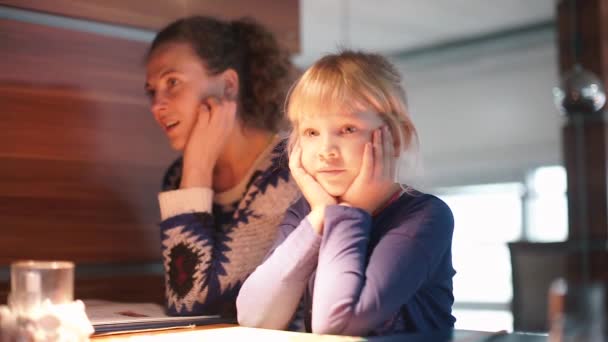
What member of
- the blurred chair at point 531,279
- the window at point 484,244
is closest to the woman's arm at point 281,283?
the blurred chair at point 531,279

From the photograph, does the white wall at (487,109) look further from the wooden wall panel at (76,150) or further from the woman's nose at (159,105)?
the woman's nose at (159,105)

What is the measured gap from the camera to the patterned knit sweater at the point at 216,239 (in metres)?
1.33

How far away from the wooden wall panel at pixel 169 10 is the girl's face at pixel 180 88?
0.15 m

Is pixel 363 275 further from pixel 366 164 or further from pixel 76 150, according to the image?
pixel 76 150

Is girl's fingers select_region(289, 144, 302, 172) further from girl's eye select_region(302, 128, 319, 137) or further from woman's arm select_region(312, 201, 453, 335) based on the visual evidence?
woman's arm select_region(312, 201, 453, 335)

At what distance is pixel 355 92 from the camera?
3.88ft

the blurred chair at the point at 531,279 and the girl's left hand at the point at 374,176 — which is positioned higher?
the girl's left hand at the point at 374,176

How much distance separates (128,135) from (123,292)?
30 centimetres

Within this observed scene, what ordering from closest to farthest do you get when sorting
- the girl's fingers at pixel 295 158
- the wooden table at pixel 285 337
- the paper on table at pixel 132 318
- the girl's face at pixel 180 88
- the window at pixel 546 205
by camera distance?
1. the wooden table at pixel 285 337
2. the paper on table at pixel 132 318
3. the girl's fingers at pixel 295 158
4. the girl's face at pixel 180 88
5. the window at pixel 546 205

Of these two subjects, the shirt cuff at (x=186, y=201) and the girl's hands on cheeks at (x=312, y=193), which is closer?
the girl's hands on cheeks at (x=312, y=193)

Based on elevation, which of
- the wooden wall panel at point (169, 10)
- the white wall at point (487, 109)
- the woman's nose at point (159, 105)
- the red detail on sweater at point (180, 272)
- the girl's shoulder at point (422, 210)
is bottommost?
the red detail on sweater at point (180, 272)

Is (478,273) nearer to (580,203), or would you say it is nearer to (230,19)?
(580,203)

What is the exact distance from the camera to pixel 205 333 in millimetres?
1081

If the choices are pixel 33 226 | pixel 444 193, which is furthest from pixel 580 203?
pixel 444 193
